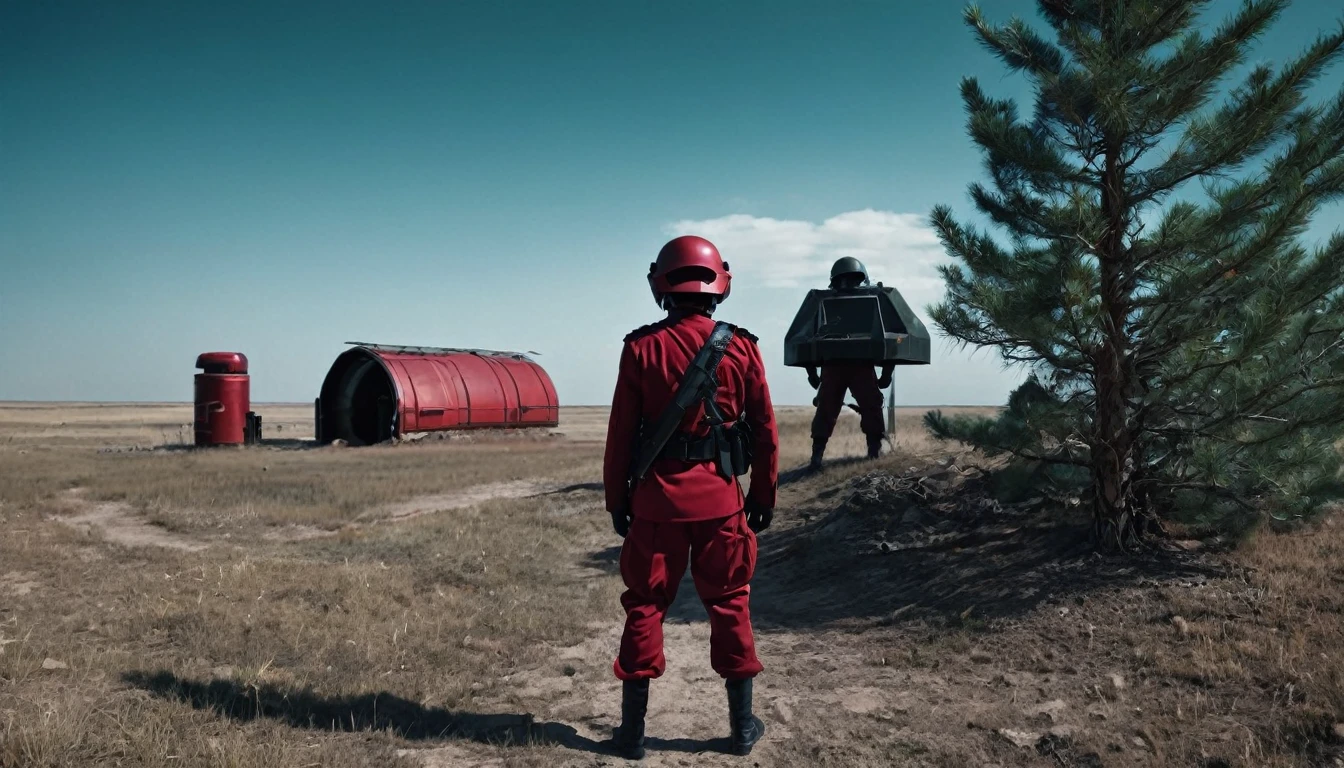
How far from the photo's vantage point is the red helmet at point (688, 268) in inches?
173

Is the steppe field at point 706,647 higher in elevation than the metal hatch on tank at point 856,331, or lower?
lower

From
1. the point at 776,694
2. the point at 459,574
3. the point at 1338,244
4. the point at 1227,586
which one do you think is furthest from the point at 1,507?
the point at 1338,244

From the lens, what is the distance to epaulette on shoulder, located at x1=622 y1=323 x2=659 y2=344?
→ 436 centimetres

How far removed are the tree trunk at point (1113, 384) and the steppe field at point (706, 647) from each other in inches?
14.6

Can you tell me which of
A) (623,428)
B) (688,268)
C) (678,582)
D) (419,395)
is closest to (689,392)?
(623,428)

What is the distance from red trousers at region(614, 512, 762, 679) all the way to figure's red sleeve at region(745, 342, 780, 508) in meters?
0.28

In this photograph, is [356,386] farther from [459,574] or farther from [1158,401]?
[1158,401]

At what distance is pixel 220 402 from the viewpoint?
82.2 feet

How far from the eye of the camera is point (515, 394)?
28.2 meters

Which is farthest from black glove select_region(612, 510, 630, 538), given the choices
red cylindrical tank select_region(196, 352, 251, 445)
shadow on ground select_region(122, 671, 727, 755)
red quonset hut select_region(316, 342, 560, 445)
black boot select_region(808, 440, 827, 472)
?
red cylindrical tank select_region(196, 352, 251, 445)

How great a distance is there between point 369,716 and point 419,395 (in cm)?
2032

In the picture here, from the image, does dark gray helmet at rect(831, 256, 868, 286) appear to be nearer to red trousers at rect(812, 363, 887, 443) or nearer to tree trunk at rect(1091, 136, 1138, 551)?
red trousers at rect(812, 363, 887, 443)

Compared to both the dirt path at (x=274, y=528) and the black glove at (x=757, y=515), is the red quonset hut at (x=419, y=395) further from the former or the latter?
the black glove at (x=757, y=515)

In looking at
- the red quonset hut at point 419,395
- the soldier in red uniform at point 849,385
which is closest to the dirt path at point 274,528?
the soldier in red uniform at point 849,385
